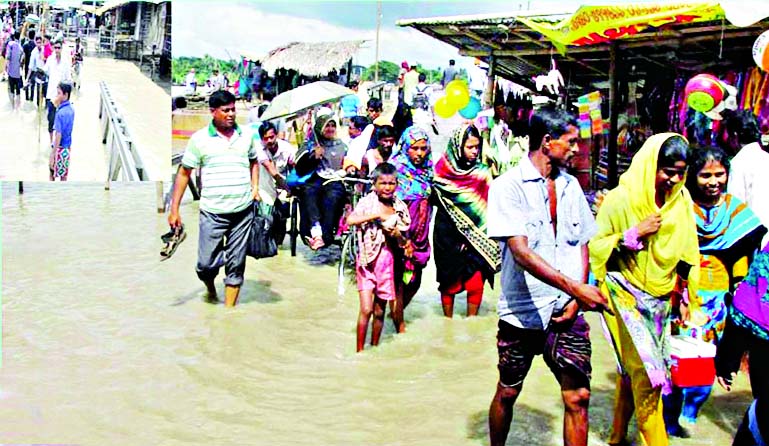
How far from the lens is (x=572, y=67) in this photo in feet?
39.7

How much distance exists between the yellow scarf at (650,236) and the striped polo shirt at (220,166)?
10.7 ft

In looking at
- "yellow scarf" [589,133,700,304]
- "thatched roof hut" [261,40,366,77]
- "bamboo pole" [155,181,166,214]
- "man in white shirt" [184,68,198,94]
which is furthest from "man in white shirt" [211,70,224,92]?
"yellow scarf" [589,133,700,304]

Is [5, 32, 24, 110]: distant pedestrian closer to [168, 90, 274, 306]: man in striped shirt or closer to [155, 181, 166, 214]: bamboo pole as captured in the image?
Answer: [155, 181, 166, 214]: bamboo pole

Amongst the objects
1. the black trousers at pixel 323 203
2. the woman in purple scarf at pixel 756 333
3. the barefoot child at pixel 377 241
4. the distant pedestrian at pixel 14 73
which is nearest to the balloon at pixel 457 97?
the black trousers at pixel 323 203

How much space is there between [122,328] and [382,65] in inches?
965

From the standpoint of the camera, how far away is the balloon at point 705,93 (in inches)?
269

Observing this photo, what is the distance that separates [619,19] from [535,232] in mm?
4572

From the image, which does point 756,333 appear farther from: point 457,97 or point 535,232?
point 457,97

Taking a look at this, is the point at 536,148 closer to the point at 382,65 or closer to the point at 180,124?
the point at 180,124

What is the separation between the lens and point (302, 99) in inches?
380

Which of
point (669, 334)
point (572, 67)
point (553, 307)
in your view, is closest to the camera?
point (553, 307)

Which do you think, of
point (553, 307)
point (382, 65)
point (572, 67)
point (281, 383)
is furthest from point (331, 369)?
point (382, 65)

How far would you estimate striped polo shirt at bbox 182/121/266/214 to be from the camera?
643 centimetres

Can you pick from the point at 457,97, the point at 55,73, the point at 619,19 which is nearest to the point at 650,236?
the point at 619,19
